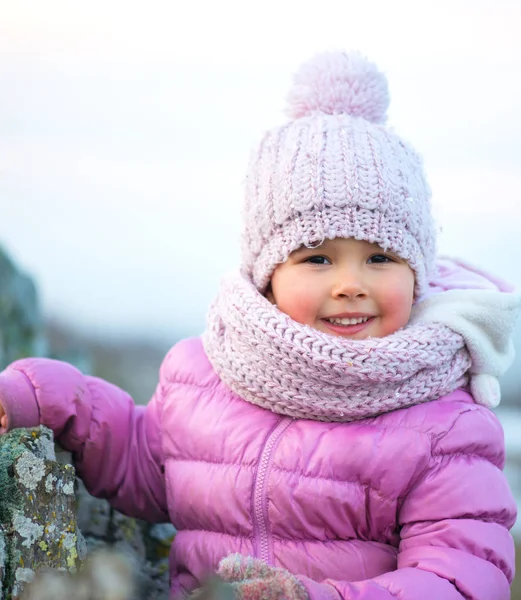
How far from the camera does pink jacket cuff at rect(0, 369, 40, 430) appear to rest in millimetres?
2016

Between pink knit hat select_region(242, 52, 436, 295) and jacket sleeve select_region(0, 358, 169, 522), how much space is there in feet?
1.63

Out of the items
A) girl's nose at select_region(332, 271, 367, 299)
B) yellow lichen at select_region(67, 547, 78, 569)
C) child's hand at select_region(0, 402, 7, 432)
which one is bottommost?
yellow lichen at select_region(67, 547, 78, 569)

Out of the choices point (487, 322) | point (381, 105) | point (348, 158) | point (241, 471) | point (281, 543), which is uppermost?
point (381, 105)

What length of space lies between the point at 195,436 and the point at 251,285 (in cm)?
38

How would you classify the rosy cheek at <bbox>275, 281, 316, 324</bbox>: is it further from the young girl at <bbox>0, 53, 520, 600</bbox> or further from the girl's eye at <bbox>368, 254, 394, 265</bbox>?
the girl's eye at <bbox>368, 254, 394, 265</bbox>

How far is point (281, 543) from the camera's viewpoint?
1.90 metres

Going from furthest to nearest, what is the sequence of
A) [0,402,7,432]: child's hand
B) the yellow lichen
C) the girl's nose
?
[0,402,7,432]: child's hand, the girl's nose, the yellow lichen

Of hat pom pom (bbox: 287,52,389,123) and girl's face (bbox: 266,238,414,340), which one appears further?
hat pom pom (bbox: 287,52,389,123)

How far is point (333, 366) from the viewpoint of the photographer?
6.05 ft

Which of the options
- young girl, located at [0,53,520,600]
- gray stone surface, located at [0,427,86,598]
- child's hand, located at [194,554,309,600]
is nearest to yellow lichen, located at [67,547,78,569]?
gray stone surface, located at [0,427,86,598]

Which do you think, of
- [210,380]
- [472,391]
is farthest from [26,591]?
[472,391]

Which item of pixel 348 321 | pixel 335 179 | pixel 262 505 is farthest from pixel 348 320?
pixel 262 505

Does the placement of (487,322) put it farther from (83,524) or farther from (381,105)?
(83,524)

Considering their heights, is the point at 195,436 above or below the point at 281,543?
above
